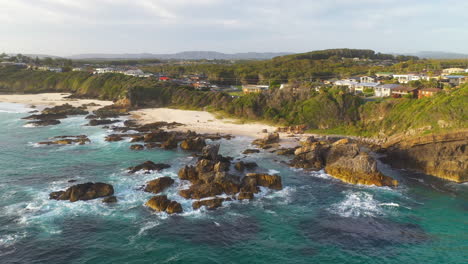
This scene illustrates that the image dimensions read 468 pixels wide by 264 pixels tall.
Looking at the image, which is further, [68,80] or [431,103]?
[68,80]

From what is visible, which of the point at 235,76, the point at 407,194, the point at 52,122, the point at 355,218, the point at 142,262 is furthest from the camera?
the point at 235,76

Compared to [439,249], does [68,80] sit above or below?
above

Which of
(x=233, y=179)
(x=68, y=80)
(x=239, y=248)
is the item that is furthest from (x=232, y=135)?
(x=68, y=80)

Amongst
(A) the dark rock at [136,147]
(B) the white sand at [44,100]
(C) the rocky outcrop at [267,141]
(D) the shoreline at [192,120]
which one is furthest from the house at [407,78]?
(B) the white sand at [44,100]

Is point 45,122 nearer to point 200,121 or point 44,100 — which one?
point 200,121

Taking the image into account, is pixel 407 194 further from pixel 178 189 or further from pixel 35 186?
pixel 35 186

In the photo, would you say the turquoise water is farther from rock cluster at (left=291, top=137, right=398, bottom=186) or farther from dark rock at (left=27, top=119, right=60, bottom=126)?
dark rock at (left=27, top=119, right=60, bottom=126)

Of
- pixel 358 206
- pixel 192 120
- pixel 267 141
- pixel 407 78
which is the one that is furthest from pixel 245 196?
pixel 407 78
